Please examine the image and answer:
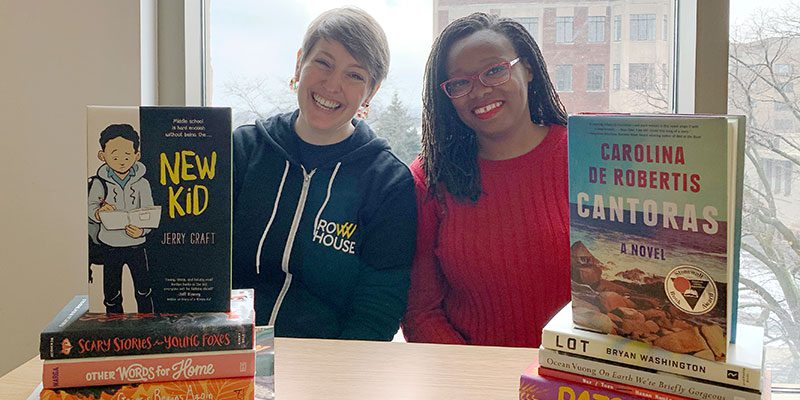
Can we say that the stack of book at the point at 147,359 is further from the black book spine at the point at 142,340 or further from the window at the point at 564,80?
the window at the point at 564,80

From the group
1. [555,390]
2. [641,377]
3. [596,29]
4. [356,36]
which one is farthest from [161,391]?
[596,29]

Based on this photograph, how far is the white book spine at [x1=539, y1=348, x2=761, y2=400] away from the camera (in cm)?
→ 91

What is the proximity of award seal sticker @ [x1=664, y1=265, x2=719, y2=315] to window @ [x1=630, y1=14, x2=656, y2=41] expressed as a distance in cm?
118

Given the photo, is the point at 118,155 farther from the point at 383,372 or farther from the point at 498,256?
the point at 498,256

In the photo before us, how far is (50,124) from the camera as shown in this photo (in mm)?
1881

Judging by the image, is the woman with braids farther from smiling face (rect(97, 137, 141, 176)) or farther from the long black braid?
smiling face (rect(97, 137, 141, 176))

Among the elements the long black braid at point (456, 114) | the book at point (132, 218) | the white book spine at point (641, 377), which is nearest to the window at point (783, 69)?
the long black braid at point (456, 114)

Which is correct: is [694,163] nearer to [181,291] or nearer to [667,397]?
[667,397]

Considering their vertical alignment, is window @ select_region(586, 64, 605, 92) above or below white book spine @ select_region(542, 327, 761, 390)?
above

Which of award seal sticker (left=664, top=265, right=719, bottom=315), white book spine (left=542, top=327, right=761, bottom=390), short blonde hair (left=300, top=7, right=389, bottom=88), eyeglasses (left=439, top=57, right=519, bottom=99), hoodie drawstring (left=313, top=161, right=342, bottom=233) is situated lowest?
white book spine (left=542, top=327, right=761, bottom=390)

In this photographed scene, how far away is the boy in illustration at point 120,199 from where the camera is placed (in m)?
1.02

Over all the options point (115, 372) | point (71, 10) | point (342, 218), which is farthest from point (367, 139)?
point (115, 372)

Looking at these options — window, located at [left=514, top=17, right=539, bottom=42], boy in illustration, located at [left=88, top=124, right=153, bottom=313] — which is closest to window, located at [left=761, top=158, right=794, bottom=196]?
window, located at [left=514, top=17, right=539, bottom=42]

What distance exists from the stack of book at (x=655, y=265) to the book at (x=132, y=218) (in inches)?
23.1
